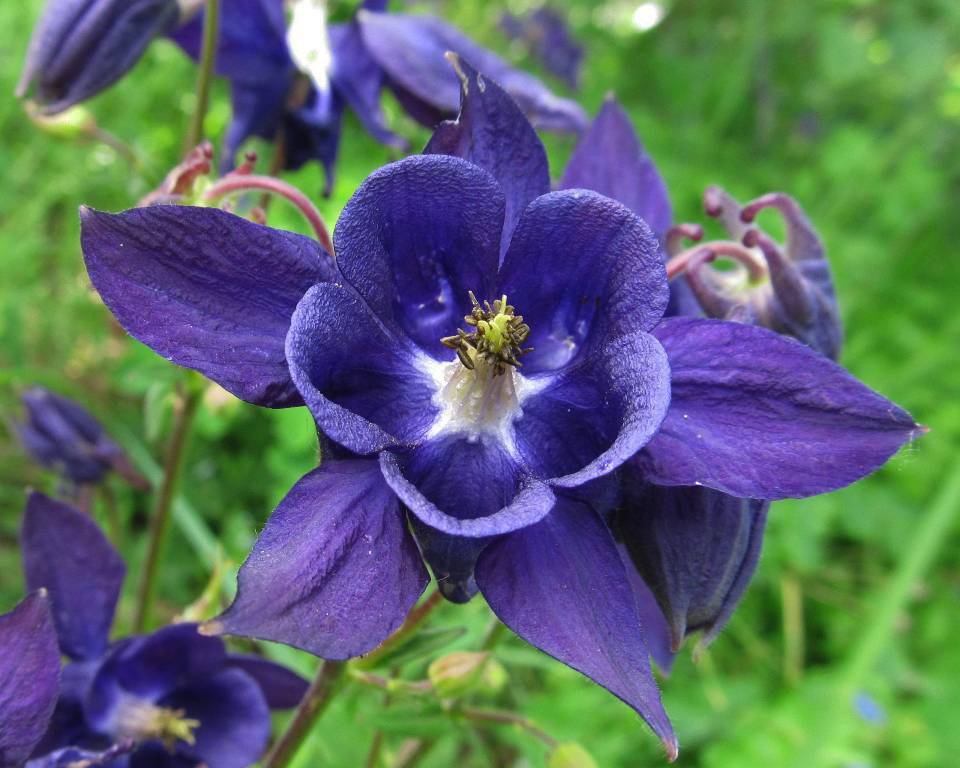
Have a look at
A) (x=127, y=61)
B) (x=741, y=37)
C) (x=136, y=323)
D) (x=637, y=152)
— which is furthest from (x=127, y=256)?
(x=741, y=37)

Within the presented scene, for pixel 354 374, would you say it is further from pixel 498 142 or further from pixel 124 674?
pixel 124 674

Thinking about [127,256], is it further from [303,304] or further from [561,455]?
[561,455]

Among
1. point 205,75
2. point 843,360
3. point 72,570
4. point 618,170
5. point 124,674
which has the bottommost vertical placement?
point 843,360

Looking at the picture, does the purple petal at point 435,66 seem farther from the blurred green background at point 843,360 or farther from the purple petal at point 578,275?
the purple petal at point 578,275

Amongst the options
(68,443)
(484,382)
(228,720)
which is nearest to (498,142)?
(484,382)

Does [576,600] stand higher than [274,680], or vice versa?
[576,600]

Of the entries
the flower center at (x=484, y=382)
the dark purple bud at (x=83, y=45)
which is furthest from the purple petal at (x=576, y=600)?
the dark purple bud at (x=83, y=45)
